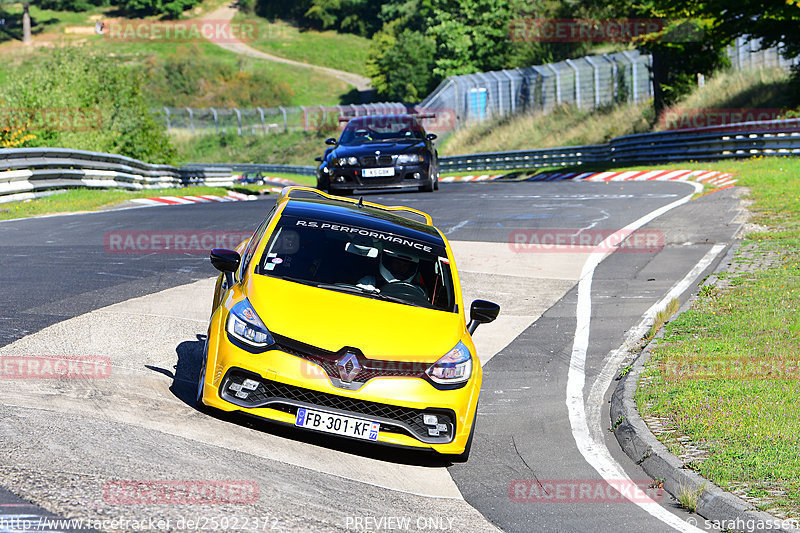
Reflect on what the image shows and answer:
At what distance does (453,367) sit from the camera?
6.86 metres

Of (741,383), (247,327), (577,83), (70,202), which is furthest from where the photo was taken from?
(577,83)

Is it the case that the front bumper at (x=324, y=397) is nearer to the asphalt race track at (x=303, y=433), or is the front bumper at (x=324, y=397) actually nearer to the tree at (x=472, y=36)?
the asphalt race track at (x=303, y=433)

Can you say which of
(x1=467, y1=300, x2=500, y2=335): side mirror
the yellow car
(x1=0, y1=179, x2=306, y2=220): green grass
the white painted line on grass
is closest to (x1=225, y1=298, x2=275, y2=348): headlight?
the yellow car

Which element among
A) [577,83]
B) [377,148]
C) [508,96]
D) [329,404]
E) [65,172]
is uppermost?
[329,404]

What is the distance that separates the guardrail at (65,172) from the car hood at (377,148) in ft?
24.3

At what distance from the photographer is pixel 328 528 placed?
5.18m

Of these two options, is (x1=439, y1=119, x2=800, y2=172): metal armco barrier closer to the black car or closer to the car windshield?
the black car

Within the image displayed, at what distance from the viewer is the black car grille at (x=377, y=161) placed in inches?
802

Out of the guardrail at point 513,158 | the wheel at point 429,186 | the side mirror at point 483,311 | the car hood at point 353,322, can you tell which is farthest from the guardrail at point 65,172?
the side mirror at point 483,311

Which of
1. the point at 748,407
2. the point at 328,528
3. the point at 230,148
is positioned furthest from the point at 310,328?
the point at 230,148

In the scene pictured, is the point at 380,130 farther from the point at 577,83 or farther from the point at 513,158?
the point at 577,83

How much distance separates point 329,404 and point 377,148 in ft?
47.8

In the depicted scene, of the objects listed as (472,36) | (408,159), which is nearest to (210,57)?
(472,36)

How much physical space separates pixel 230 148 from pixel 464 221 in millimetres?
57773
